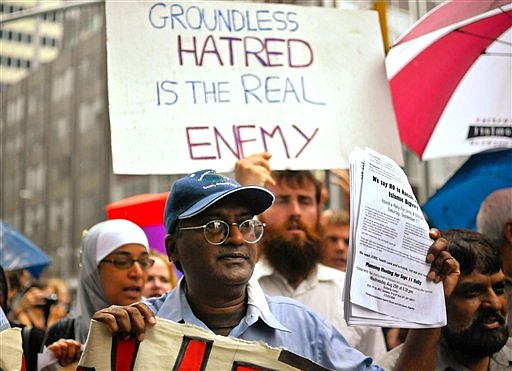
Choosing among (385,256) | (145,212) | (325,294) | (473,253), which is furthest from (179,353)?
(145,212)

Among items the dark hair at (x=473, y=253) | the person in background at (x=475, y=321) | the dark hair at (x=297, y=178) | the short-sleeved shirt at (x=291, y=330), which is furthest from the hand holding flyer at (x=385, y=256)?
the dark hair at (x=297, y=178)

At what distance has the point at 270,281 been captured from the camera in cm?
470

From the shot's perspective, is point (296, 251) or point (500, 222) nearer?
point (500, 222)

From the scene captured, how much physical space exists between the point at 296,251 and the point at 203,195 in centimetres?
177

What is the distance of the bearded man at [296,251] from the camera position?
455cm

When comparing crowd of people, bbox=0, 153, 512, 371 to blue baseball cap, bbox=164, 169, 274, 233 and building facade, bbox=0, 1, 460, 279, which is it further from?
building facade, bbox=0, 1, 460, 279

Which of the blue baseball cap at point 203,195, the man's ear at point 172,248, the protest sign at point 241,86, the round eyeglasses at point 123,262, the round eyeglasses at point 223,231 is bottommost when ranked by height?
the round eyeglasses at point 123,262

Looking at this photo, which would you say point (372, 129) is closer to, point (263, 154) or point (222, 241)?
point (263, 154)

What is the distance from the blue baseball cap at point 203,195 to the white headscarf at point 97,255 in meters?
1.28

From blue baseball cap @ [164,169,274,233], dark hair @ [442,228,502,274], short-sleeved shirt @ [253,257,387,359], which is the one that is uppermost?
blue baseball cap @ [164,169,274,233]

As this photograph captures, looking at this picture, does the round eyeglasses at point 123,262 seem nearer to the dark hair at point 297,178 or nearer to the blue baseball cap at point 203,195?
the dark hair at point 297,178

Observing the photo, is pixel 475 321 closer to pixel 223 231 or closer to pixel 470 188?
pixel 223 231

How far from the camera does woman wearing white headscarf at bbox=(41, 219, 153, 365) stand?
414 cm

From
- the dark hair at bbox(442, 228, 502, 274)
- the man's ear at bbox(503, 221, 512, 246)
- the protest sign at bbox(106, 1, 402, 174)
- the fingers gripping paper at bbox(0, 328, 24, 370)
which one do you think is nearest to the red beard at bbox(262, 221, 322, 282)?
the protest sign at bbox(106, 1, 402, 174)
